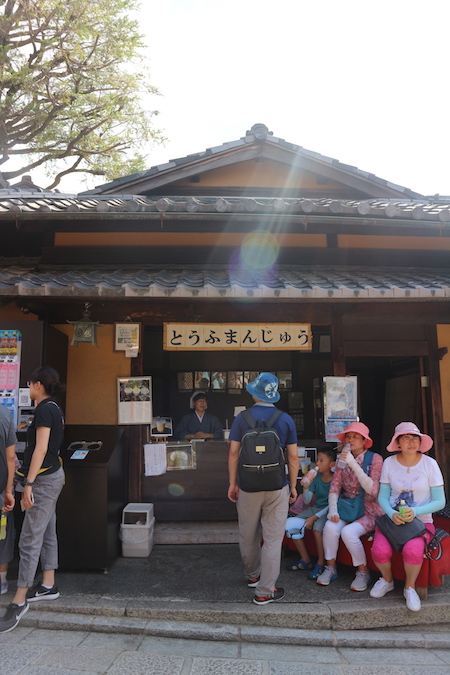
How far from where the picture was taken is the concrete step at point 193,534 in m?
6.39

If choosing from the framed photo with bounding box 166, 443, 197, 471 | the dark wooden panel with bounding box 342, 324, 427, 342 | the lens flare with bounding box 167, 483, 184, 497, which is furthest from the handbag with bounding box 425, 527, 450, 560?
the lens flare with bounding box 167, 483, 184, 497

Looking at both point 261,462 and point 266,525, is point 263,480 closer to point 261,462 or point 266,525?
point 261,462

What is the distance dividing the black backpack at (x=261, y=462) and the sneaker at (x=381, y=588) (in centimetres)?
141

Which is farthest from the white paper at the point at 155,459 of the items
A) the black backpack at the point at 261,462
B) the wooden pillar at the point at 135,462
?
the black backpack at the point at 261,462

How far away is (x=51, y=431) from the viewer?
181 inches

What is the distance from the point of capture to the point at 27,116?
14500 millimetres

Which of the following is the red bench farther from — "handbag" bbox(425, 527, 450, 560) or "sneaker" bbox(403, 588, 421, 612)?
"sneaker" bbox(403, 588, 421, 612)

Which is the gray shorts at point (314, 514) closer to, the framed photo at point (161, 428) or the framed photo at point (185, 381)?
the framed photo at point (161, 428)

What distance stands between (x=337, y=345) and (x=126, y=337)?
3100mm

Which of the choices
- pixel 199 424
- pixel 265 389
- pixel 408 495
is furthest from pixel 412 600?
pixel 199 424

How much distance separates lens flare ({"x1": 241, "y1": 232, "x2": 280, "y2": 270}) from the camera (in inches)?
277

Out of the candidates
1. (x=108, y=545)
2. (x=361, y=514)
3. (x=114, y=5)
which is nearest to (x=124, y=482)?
(x=108, y=545)

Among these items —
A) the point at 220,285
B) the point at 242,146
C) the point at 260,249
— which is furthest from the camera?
the point at 242,146

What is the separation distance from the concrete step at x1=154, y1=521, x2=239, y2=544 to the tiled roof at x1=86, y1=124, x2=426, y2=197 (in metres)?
5.76
